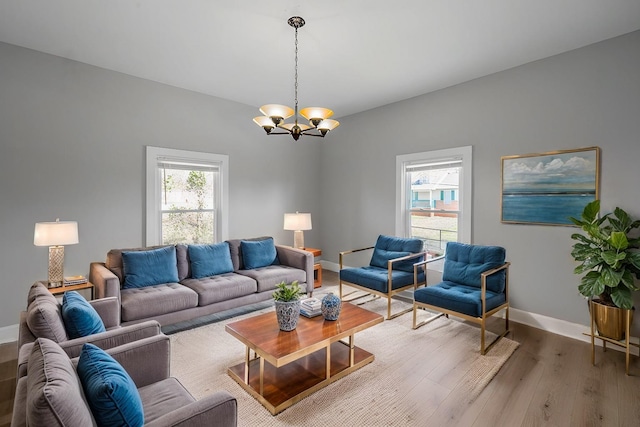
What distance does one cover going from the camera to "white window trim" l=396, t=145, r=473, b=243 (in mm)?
4090

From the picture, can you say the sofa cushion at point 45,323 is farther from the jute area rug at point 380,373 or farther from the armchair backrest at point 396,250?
→ the armchair backrest at point 396,250

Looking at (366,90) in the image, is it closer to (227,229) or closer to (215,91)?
(215,91)

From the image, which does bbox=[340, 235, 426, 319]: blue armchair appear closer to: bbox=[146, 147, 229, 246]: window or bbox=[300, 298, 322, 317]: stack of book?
bbox=[300, 298, 322, 317]: stack of book

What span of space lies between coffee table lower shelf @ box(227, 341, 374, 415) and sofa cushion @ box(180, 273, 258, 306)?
1.05m

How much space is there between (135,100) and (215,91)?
1028 millimetres

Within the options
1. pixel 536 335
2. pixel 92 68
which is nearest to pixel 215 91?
pixel 92 68

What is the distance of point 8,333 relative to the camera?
322 cm

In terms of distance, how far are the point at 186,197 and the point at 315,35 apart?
285cm

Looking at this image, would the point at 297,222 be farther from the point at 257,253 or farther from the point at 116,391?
the point at 116,391

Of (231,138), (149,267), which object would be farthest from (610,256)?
(231,138)

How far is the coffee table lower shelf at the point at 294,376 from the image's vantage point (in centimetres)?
223

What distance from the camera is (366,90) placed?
4418 millimetres

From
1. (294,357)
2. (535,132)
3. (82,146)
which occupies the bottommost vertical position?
(294,357)

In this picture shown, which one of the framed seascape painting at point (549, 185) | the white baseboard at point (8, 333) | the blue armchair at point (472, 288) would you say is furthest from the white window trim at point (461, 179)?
the white baseboard at point (8, 333)
